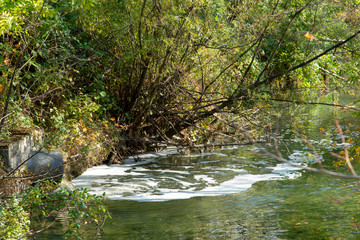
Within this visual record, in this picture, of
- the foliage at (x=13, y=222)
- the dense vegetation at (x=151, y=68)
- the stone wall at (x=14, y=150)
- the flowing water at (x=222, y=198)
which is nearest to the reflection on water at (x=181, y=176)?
the flowing water at (x=222, y=198)

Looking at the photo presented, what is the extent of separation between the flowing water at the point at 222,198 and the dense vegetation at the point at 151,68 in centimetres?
63

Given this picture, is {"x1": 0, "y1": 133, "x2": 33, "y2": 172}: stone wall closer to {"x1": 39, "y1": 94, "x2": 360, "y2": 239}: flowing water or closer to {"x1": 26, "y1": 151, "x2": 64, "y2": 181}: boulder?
{"x1": 26, "y1": 151, "x2": 64, "y2": 181}: boulder

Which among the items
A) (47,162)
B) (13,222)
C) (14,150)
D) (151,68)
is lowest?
(13,222)

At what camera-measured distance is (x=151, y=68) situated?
963 cm

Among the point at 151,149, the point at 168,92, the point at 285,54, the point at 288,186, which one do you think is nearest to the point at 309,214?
the point at 288,186

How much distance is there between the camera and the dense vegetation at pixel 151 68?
8.63 meters

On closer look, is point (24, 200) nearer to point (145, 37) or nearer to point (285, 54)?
point (145, 37)

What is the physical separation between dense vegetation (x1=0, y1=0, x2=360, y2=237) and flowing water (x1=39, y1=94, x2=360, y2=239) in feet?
2.07

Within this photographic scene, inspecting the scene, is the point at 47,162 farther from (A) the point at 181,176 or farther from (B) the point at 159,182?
(A) the point at 181,176

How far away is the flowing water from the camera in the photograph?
217 inches

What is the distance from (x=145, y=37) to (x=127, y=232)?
179 inches

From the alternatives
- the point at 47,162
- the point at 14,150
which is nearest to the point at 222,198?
the point at 47,162

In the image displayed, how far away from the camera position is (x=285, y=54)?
16.7m

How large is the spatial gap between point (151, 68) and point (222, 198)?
359 cm
